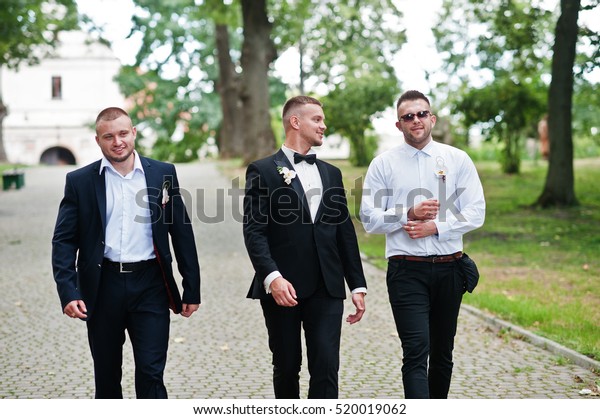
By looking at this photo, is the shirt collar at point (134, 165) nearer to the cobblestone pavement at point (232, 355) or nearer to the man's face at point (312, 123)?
the man's face at point (312, 123)

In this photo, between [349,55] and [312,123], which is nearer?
[312,123]

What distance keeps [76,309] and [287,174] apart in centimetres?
144

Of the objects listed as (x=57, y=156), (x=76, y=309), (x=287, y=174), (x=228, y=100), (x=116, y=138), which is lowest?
(x=76, y=309)

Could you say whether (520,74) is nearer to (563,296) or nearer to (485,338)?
(563,296)

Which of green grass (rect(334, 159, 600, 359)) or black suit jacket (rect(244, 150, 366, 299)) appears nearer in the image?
black suit jacket (rect(244, 150, 366, 299))

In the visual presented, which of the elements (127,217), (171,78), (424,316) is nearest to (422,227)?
(424,316)

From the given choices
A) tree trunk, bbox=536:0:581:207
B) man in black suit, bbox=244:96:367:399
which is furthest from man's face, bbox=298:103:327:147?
tree trunk, bbox=536:0:581:207

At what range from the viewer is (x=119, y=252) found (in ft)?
17.4

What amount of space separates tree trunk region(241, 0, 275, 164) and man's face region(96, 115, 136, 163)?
987 inches

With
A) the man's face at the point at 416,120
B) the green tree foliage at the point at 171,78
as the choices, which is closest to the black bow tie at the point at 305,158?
the man's face at the point at 416,120

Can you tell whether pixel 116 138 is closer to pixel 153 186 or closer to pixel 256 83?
pixel 153 186

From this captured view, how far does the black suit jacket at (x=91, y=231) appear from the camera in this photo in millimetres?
5246

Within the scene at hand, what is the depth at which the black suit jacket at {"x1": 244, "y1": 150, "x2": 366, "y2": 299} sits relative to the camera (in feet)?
17.6

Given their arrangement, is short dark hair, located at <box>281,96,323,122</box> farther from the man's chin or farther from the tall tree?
the tall tree
